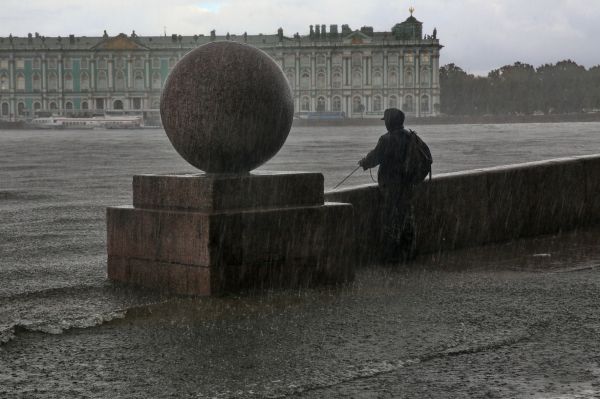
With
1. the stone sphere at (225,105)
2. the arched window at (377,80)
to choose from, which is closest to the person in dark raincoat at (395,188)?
the stone sphere at (225,105)

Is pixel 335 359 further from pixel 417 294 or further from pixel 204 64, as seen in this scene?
pixel 204 64

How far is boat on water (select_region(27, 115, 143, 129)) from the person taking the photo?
104 meters

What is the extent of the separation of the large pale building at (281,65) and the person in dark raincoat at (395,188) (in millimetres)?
119327

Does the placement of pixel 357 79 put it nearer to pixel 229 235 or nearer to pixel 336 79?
pixel 336 79

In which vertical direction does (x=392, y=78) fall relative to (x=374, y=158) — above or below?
above

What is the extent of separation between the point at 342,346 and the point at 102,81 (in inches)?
5001

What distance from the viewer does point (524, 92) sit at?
140 meters

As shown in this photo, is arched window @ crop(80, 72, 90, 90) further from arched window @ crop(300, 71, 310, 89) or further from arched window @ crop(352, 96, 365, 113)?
arched window @ crop(352, 96, 365, 113)

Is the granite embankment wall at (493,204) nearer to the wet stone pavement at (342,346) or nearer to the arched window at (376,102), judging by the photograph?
the wet stone pavement at (342,346)

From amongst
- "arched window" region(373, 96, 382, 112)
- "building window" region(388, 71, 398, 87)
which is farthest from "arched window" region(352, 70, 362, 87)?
"building window" region(388, 71, 398, 87)

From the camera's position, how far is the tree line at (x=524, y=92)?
136 m

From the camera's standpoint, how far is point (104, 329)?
545cm

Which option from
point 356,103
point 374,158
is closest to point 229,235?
point 374,158

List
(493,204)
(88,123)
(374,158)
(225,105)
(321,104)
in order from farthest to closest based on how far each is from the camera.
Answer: (321,104)
(88,123)
(493,204)
(374,158)
(225,105)
